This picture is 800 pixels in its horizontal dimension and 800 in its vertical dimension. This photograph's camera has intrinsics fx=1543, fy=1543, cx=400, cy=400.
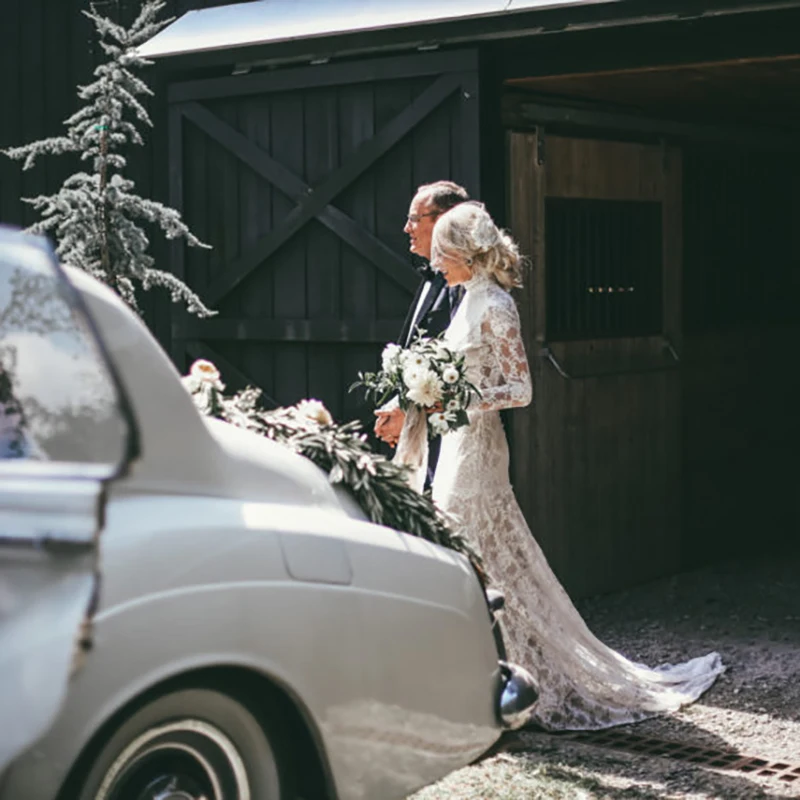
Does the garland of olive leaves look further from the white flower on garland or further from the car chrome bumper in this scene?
the car chrome bumper

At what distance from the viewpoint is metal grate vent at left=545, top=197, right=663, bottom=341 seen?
27.2 feet

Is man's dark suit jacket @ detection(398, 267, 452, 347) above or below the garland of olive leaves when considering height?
above

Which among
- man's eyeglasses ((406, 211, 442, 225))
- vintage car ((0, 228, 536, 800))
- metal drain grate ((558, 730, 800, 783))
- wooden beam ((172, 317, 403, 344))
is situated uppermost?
man's eyeglasses ((406, 211, 442, 225))

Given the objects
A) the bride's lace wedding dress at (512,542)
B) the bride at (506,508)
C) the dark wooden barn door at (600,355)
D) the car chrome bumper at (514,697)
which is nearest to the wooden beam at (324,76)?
the dark wooden barn door at (600,355)

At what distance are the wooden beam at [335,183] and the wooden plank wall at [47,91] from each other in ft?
2.74

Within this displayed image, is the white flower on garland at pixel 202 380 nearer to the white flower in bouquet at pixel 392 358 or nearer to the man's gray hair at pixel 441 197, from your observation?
the white flower in bouquet at pixel 392 358

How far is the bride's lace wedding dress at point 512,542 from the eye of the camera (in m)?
5.96

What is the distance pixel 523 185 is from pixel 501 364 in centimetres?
212

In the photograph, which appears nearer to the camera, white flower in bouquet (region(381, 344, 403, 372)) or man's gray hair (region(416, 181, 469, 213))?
white flower in bouquet (region(381, 344, 403, 372))

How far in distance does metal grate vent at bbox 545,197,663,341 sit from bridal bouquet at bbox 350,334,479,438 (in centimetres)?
243

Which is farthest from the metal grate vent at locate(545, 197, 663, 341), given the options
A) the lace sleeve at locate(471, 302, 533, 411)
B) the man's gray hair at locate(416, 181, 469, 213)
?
the lace sleeve at locate(471, 302, 533, 411)

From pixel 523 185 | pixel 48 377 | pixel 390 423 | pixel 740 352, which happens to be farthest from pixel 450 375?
pixel 740 352

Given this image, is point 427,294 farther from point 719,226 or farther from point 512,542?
point 719,226

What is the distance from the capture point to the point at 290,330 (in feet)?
26.7
